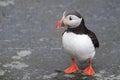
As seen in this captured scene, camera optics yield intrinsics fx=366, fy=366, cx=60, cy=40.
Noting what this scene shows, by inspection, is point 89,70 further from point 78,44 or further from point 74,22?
point 74,22

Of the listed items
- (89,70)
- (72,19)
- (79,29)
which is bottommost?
(89,70)

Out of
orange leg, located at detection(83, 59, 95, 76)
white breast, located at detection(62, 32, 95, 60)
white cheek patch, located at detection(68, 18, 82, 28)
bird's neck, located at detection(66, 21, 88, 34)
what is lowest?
orange leg, located at detection(83, 59, 95, 76)

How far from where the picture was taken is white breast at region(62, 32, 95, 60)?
4562 mm

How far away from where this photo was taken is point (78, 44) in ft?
15.0

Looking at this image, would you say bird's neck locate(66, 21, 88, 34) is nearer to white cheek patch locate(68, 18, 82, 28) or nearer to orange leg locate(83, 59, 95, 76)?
white cheek patch locate(68, 18, 82, 28)

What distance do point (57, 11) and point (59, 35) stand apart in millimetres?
884

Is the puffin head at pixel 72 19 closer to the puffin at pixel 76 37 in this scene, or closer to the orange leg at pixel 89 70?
the puffin at pixel 76 37

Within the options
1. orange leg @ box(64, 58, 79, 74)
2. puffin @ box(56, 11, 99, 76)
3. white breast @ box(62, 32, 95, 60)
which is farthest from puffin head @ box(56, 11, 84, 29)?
orange leg @ box(64, 58, 79, 74)

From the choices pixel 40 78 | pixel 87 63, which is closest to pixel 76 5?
pixel 87 63

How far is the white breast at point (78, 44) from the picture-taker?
180 inches

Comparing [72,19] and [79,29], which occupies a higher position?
[72,19]

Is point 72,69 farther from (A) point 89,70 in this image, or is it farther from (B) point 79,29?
(B) point 79,29

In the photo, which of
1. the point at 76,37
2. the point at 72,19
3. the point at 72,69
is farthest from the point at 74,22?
the point at 72,69

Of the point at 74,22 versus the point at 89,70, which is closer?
the point at 74,22
